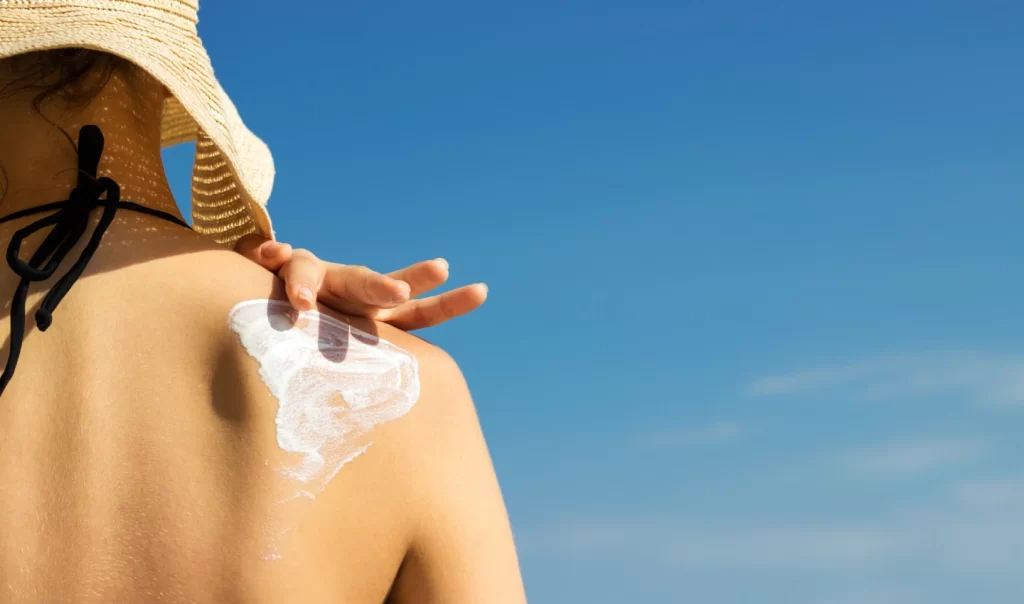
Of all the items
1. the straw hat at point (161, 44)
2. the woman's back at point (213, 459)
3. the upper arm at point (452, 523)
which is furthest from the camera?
the straw hat at point (161, 44)

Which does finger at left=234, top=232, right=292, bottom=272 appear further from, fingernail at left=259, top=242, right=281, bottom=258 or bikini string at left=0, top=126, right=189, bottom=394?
bikini string at left=0, top=126, right=189, bottom=394

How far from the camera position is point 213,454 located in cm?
Answer: 219

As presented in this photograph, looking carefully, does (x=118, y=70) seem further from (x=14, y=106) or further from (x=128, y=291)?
(x=128, y=291)

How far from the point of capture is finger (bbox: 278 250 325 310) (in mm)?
2301

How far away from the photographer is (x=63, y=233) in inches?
90.9

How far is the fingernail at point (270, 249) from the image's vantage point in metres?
2.45

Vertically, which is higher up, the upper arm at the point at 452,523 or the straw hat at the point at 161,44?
the straw hat at the point at 161,44

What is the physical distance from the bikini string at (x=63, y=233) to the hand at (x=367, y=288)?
220 mm

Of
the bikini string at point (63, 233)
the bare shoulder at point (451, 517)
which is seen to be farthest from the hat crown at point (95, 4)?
the bare shoulder at point (451, 517)

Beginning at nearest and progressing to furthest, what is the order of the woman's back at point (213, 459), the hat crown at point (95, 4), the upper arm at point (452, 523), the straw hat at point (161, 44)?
the woman's back at point (213, 459) < the upper arm at point (452, 523) < the straw hat at point (161, 44) < the hat crown at point (95, 4)

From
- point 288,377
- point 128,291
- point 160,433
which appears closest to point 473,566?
point 288,377

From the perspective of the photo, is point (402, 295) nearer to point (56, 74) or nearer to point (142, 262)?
point (142, 262)

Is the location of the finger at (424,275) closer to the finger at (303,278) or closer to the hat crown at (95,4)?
the finger at (303,278)

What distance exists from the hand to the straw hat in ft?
0.83
